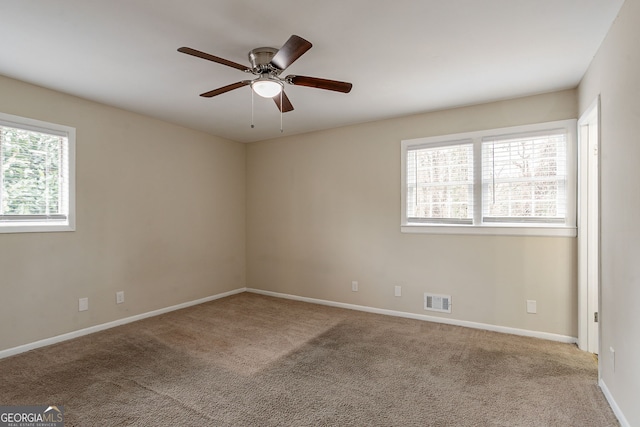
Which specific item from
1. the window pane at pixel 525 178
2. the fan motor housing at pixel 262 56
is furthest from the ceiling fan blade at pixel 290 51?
the window pane at pixel 525 178

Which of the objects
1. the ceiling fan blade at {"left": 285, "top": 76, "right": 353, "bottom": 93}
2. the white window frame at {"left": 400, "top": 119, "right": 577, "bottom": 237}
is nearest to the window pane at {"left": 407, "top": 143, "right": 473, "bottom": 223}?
the white window frame at {"left": 400, "top": 119, "right": 577, "bottom": 237}

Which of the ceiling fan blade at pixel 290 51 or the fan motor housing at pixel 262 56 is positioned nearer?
the ceiling fan blade at pixel 290 51

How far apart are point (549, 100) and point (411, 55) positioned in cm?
178

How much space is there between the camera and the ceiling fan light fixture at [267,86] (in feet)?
7.88

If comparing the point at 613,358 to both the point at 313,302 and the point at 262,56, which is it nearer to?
the point at 262,56

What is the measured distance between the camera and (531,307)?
3469 millimetres

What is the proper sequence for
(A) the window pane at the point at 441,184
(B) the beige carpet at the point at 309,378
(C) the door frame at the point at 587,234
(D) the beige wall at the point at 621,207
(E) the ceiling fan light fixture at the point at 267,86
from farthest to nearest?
(A) the window pane at the point at 441,184
(C) the door frame at the point at 587,234
(E) the ceiling fan light fixture at the point at 267,86
(B) the beige carpet at the point at 309,378
(D) the beige wall at the point at 621,207

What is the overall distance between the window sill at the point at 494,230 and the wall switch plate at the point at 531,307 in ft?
2.28

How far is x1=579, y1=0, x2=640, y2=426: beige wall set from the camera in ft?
6.06

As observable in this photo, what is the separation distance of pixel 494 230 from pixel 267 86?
2.80 m

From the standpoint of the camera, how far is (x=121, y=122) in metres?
3.92

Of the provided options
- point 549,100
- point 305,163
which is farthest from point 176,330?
point 549,100

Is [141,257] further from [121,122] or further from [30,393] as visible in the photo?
[30,393]

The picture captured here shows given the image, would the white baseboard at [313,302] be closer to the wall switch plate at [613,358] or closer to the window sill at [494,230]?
the window sill at [494,230]
